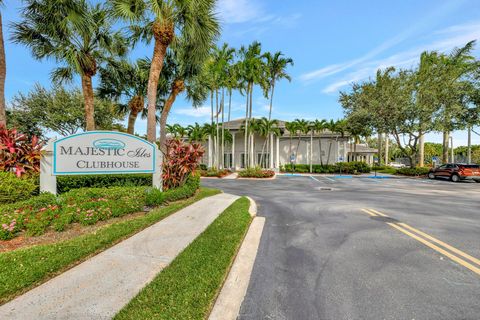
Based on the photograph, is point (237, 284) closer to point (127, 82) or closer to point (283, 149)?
point (127, 82)

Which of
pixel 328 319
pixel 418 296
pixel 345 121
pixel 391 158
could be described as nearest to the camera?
pixel 328 319

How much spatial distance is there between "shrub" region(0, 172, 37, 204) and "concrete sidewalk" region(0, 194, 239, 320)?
365 centimetres

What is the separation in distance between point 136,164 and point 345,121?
2862 cm

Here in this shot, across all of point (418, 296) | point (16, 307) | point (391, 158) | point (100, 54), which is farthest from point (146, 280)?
point (391, 158)

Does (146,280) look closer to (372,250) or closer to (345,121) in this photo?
(372,250)

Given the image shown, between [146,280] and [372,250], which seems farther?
[372,250]

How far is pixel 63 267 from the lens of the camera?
11.0 feet

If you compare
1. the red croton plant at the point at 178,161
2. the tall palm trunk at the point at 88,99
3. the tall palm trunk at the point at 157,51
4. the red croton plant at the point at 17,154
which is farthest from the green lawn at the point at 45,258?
the tall palm trunk at the point at 88,99

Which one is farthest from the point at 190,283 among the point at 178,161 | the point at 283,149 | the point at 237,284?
the point at 283,149

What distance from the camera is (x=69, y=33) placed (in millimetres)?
10430

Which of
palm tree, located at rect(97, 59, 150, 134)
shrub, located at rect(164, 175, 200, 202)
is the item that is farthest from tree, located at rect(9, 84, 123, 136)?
shrub, located at rect(164, 175, 200, 202)

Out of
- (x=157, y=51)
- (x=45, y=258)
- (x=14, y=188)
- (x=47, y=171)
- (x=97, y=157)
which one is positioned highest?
(x=157, y=51)

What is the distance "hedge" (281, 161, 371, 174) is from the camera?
1120 inches

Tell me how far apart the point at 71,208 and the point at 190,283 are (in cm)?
448
